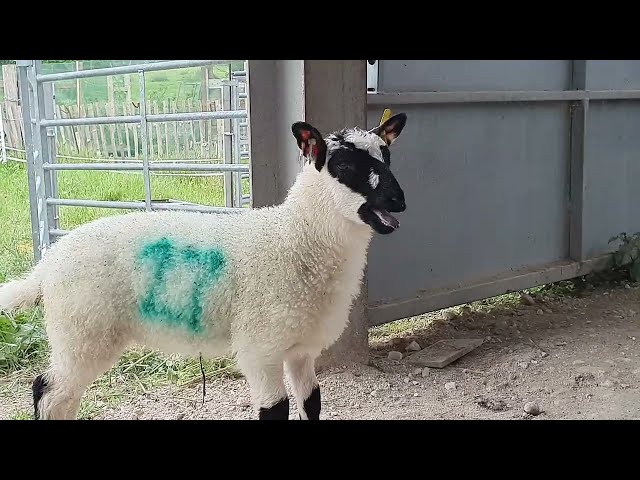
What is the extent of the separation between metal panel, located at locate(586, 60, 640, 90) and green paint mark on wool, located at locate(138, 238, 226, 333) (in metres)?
4.39

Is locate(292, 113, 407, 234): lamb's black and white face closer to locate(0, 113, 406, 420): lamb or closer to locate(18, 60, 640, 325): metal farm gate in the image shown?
locate(0, 113, 406, 420): lamb

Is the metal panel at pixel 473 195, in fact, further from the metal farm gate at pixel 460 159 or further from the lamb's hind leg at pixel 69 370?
the lamb's hind leg at pixel 69 370

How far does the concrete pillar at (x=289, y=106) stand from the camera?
13.2 ft

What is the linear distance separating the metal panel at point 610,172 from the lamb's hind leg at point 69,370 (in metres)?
4.62

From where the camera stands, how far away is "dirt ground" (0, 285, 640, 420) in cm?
379

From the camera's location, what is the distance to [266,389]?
A: 282 centimetres

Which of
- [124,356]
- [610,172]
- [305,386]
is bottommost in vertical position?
[124,356]

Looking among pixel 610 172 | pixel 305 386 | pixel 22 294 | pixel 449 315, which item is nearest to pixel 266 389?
pixel 305 386

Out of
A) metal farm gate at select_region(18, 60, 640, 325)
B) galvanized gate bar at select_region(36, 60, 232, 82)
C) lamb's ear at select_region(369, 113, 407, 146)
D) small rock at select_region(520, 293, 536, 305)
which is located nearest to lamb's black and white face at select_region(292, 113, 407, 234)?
lamb's ear at select_region(369, 113, 407, 146)

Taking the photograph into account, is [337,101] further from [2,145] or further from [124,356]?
[2,145]

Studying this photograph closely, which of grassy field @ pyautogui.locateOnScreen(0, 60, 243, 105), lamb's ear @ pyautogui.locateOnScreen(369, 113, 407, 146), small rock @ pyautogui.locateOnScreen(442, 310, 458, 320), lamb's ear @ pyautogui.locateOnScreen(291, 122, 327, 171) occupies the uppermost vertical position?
grassy field @ pyautogui.locateOnScreen(0, 60, 243, 105)

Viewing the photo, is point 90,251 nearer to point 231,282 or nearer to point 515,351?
point 231,282

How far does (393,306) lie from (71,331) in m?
2.46

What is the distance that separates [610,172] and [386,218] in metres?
4.37
